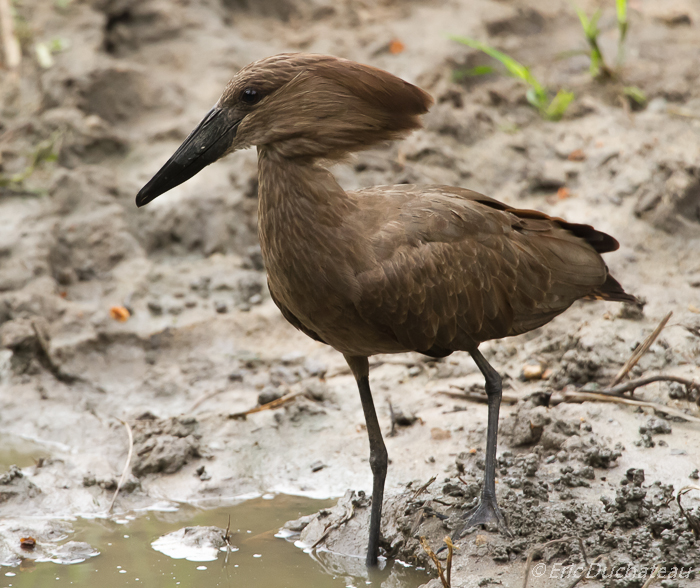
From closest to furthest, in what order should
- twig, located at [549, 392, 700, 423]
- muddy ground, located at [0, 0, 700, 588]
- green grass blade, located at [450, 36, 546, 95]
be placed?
1. muddy ground, located at [0, 0, 700, 588]
2. twig, located at [549, 392, 700, 423]
3. green grass blade, located at [450, 36, 546, 95]

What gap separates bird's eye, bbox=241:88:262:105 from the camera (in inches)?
137

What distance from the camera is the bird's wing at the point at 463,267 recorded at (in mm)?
3699

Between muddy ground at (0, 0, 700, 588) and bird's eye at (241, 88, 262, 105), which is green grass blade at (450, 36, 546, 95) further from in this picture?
bird's eye at (241, 88, 262, 105)

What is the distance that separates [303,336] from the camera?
6094mm

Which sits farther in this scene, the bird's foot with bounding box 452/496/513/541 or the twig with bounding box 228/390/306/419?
the twig with bounding box 228/390/306/419

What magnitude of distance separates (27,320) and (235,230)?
5.88ft

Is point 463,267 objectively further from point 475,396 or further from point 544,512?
point 475,396

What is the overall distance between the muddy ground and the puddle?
0.41ft

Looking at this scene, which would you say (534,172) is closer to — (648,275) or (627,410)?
(648,275)

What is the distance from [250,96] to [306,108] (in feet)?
0.81

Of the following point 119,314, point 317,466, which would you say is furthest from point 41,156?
point 317,466

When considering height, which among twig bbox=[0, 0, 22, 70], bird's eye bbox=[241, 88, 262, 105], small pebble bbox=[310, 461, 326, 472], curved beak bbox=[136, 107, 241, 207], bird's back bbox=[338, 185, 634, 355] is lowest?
small pebble bbox=[310, 461, 326, 472]

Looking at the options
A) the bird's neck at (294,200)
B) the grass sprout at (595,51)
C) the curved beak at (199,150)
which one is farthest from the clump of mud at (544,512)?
the grass sprout at (595,51)

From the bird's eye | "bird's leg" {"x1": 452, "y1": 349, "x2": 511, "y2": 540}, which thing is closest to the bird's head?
the bird's eye
